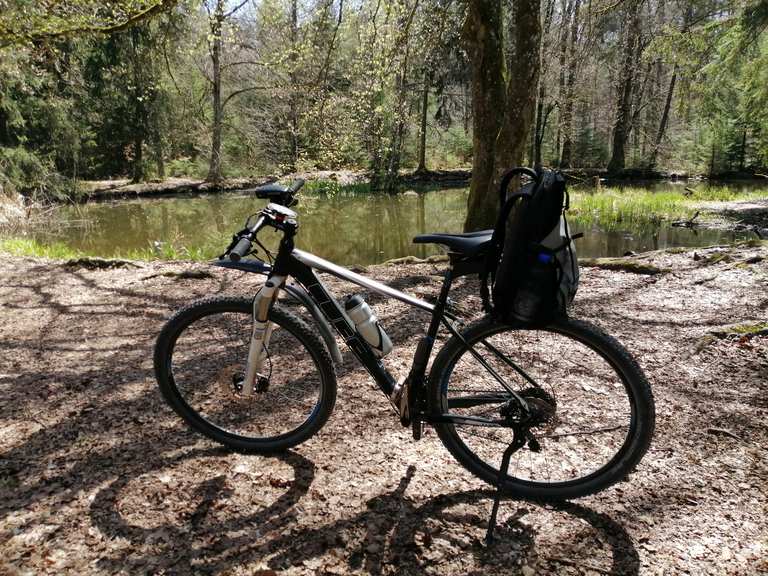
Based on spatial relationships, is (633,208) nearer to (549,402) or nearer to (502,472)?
(549,402)

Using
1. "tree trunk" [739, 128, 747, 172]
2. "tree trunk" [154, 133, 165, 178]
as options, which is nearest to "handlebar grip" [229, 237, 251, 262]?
"tree trunk" [154, 133, 165, 178]

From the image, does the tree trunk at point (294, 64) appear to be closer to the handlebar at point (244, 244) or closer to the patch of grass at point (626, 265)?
the patch of grass at point (626, 265)

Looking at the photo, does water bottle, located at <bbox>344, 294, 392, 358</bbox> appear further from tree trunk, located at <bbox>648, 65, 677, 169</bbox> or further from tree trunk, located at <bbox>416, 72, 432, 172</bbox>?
tree trunk, located at <bbox>648, 65, 677, 169</bbox>

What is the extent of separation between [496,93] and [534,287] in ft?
14.4

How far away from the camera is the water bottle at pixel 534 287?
1.85m

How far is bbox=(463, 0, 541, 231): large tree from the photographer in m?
5.31

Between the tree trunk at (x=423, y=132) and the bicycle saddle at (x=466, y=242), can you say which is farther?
the tree trunk at (x=423, y=132)

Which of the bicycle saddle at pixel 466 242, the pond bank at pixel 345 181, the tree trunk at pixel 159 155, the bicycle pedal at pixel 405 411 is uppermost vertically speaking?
the tree trunk at pixel 159 155

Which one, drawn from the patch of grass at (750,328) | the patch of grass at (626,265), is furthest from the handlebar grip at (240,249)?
the patch of grass at (626,265)

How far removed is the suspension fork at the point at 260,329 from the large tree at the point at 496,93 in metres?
4.00

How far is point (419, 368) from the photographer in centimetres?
221

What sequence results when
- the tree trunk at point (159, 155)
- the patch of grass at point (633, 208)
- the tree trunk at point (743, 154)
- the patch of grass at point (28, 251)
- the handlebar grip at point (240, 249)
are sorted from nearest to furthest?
the handlebar grip at point (240, 249), the patch of grass at point (28, 251), the patch of grass at point (633, 208), the tree trunk at point (159, 155), the tree trunk at point (743, 154)

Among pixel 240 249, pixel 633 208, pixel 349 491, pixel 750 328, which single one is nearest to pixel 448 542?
pixel 349 491

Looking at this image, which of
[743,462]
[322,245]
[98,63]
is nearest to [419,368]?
[743,462]
